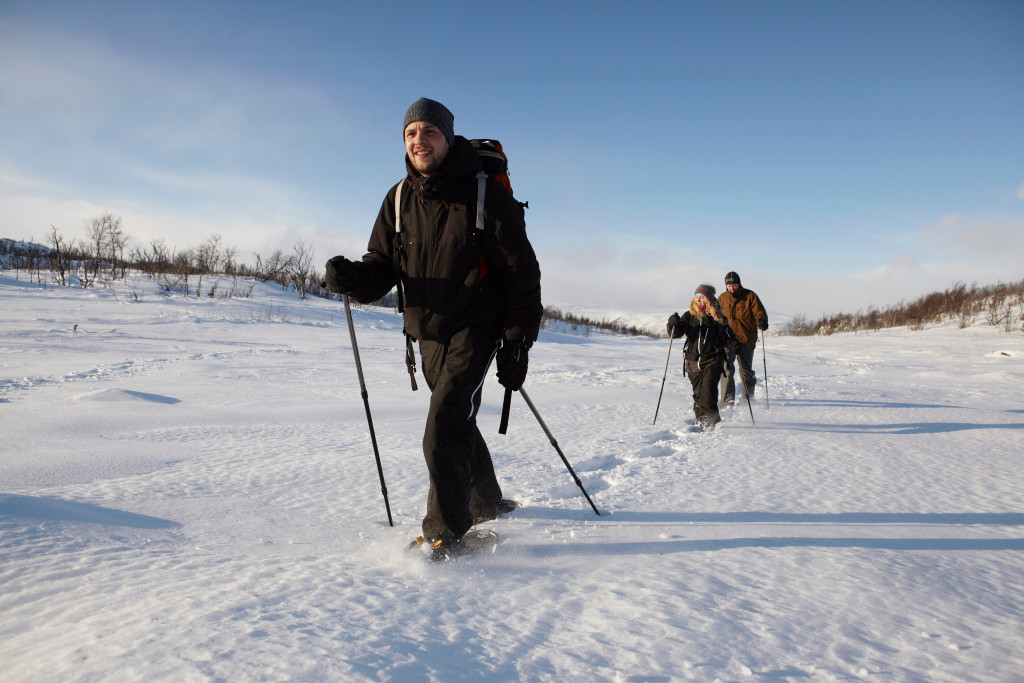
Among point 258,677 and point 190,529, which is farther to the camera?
point 190,529

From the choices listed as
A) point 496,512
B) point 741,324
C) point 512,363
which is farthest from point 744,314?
point 512,363

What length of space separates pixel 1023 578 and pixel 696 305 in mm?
3995

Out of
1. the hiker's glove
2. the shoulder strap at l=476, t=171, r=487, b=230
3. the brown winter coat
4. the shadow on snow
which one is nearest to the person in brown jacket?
the brown winter coat

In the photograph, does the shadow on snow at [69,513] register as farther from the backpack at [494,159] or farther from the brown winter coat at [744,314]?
the brown winter coat at [744,314]

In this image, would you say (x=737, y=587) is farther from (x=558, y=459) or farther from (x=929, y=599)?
(x=558, y=459)

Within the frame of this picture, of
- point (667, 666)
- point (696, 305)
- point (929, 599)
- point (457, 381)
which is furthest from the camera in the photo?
point (696, 305)

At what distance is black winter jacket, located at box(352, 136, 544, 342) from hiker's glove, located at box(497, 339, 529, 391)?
0.17ft

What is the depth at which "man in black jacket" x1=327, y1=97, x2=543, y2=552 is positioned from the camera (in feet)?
7.18

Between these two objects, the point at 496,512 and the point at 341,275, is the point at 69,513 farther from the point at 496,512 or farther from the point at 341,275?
the point at 496,512

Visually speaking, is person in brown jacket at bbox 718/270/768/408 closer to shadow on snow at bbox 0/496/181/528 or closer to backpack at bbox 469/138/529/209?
backpack at bbox 469/138/529/209

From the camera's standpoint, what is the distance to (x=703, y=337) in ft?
18.9

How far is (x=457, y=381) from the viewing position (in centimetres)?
221

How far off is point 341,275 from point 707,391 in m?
4.34

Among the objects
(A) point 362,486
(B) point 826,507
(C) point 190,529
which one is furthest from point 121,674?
(B) point 826,507
